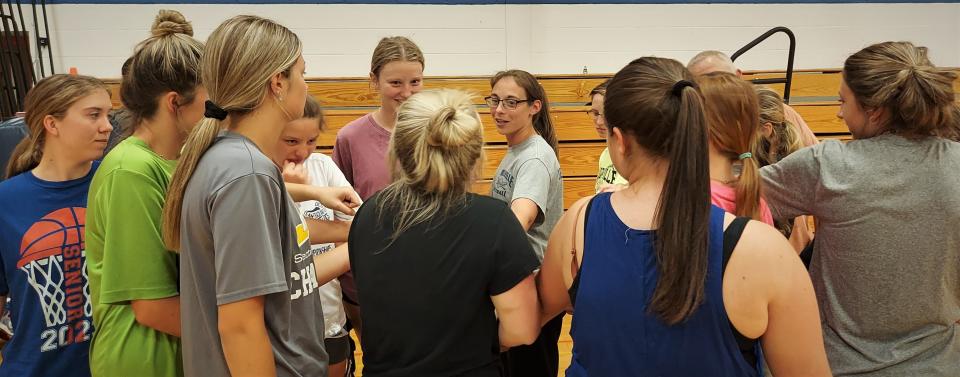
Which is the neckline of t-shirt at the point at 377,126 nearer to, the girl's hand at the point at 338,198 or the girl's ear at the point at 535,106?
the girl's ear at the point at 535,106

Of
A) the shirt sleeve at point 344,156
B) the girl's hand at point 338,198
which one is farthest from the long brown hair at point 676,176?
the shirt sleeve at point 344,156

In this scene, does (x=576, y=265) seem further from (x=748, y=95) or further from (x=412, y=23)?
(x=412, y=23)

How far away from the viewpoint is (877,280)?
156 centimetres

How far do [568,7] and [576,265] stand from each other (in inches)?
195

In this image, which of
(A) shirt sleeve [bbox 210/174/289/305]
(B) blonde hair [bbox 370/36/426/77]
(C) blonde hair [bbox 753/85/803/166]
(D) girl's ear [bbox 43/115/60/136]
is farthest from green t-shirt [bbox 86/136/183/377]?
(C) blonde hair [bbox 753/85/803/166]

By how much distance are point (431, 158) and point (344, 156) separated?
4.78ft

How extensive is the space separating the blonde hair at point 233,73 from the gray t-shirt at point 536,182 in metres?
1.29

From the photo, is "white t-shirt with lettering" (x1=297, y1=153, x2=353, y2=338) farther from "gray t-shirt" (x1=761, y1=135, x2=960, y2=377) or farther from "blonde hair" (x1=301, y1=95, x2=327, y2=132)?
"gray t-shirt" (x1=761, y1=135, x2=960, y2=377)

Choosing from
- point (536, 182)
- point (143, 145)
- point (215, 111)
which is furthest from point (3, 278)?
point (536, 182)

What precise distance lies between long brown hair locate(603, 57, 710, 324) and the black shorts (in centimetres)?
130

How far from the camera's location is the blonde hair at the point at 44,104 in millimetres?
1832

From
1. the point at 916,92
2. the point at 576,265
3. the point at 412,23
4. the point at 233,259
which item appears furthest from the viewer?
the point at 412,23

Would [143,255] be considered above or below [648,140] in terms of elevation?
below

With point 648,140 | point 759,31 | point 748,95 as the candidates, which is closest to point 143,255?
point 648,140
